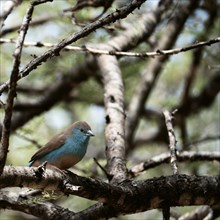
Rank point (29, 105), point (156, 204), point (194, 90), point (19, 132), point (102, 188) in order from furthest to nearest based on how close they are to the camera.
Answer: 1. point (194, 90)
2. point (29, 105)
3. point (19, 132)
4. point (156, 204)
5. point (102, 188)

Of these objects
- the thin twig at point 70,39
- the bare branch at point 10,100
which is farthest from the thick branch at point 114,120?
the bare branch at point 10,100

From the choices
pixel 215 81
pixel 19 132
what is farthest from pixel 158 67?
pixel 19 132

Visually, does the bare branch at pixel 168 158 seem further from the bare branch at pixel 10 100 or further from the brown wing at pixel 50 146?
the bare branch at pixel 10 100

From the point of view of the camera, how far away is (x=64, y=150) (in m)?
3.62

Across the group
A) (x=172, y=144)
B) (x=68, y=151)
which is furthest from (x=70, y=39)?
(x=68, y=151)

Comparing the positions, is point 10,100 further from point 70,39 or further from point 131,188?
point 131,188

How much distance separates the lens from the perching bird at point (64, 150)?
3513 mm

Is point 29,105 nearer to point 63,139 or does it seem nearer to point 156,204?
point 63,139

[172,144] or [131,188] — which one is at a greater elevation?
[172,144]

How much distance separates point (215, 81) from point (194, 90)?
1.26 meters

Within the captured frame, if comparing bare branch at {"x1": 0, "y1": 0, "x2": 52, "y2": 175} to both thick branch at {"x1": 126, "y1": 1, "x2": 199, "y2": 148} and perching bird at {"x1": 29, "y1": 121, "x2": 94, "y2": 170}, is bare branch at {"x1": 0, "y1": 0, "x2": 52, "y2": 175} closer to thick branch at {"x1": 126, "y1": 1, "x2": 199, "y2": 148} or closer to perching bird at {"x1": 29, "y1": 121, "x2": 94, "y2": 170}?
perching bird at {"x1": 29, "y1": 121, "x2": 94, "y2": 170}

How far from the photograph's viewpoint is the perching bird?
351 cm

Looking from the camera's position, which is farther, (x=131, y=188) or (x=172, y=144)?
(x=172, y=144)

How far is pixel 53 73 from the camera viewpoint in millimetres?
6156
